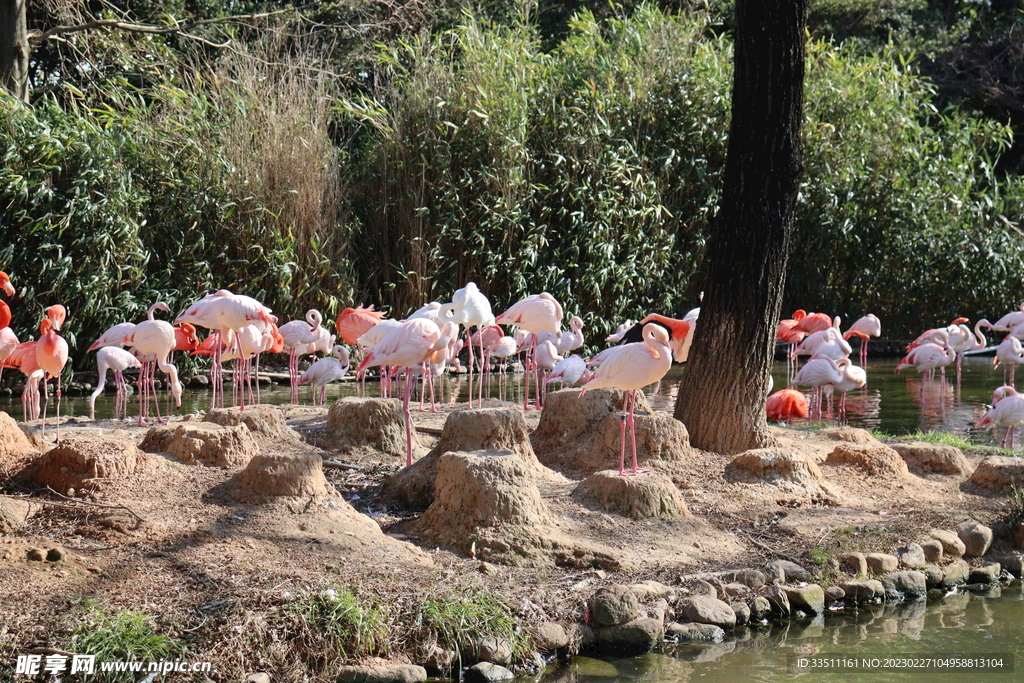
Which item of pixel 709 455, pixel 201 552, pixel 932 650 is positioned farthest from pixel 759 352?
A: pixel 201 552

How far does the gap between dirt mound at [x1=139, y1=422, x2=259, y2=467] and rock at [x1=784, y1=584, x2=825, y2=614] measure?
268 cm

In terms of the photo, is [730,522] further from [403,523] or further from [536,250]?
[536,250]

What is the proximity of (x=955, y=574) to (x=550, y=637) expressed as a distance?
216 centimetres

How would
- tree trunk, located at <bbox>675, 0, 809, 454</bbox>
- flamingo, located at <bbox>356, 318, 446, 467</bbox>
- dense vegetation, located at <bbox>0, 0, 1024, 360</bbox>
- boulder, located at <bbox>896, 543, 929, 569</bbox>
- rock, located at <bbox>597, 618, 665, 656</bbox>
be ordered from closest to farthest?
rock, located at <bbox>597, 618, 665, 656</bbox> → boulder, located at <bbox>896, 543, 929, 569</bbox> → tree trunk, located at <bbox>675, 0, 809, 454</bbox> → flamingo, located at <bbox>356, 318, 446, 467</bbox> → dense vegetation, located at <bbox>0, 0, 1024, 360</bbox>

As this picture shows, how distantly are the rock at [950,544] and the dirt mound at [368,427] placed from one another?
287 cm

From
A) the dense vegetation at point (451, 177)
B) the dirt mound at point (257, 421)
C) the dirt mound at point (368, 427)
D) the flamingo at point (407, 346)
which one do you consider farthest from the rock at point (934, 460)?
the dense vegetation at point (451, 177)

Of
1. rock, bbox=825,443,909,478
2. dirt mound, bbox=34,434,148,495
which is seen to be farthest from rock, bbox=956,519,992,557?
dirt mound, bbox=34,434,148,495

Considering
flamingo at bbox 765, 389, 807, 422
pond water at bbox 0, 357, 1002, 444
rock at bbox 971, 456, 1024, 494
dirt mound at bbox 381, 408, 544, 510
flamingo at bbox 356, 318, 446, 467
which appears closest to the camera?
dirt mound at bbox 381, 408, 544, 510

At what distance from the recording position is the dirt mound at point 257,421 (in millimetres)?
5652

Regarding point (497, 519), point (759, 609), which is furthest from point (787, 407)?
point (497, 519)

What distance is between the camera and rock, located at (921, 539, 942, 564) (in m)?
4.71

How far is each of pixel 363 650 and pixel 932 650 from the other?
2219mm

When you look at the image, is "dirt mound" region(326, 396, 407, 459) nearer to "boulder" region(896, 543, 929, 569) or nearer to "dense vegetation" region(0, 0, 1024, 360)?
"boulder" region(896, 543, 929, 569)

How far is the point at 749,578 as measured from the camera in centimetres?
425
